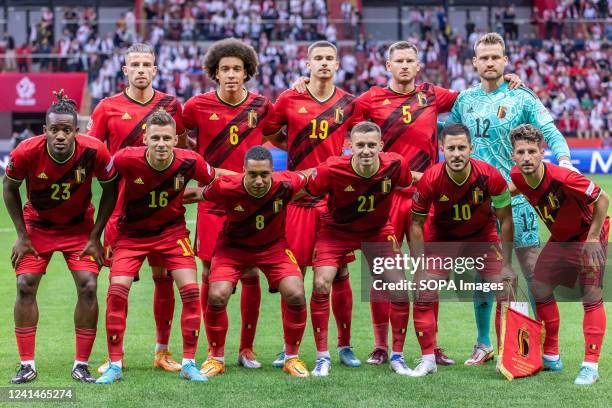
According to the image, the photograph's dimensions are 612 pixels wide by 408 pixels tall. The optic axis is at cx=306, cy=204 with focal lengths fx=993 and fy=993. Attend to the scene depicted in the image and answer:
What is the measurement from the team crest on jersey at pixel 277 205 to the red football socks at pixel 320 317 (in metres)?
0.65

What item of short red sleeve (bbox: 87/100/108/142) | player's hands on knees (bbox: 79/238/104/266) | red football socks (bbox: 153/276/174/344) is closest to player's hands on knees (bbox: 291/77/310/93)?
short red sleeve (bbox: 87/100/108/142)

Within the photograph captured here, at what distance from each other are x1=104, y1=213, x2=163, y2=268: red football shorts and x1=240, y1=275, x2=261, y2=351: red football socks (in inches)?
27.1

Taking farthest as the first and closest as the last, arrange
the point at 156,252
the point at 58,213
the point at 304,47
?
the point at 304,47
the point at 156,252
the point at 58,213

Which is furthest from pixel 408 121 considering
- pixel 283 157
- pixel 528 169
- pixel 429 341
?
pixel 283 157

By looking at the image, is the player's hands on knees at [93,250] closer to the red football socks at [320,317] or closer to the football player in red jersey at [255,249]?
the football player in red jersey at [255,249]

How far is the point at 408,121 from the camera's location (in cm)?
757

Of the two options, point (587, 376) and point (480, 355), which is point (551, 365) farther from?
point (480, 355)

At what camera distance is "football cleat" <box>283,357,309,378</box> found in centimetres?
684

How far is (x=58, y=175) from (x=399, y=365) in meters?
2.70

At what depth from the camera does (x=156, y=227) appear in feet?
22.9

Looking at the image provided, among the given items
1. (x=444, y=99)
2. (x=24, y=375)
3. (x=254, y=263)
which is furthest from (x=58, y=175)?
(x=444, y=99)

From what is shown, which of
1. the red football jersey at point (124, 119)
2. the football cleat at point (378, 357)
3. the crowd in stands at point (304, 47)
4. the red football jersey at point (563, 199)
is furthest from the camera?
the crowd in stands at point (304, 47)

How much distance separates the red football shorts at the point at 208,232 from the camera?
7.37 m

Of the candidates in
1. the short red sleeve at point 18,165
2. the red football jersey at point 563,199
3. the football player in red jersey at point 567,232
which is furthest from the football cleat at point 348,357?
the short red sleeve at point 18,165
